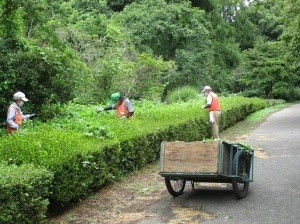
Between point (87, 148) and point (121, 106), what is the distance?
456 cm

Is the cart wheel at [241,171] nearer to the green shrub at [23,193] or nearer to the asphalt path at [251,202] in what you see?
the asphalt path at [251,202]

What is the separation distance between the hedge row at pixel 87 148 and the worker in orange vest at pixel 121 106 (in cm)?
39

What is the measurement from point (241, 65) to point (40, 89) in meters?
34.3

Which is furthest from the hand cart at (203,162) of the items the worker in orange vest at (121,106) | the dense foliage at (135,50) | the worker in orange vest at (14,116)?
the worker in orange vest at (121,106)

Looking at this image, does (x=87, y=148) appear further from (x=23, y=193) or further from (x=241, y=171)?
(x=241, y=171)

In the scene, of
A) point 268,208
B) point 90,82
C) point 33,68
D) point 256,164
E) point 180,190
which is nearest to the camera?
point 268,208

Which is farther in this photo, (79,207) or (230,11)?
(230,11)

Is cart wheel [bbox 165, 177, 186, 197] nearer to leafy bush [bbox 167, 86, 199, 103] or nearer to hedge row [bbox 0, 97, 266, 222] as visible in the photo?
hedge row [bbox 0, 97, 266, 222]

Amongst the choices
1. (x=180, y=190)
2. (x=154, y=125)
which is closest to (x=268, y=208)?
(x=180, y=190)

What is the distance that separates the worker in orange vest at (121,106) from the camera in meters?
11.6

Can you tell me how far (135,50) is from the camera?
27.2 m

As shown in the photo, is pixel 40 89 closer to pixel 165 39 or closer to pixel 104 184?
pixel 104 184

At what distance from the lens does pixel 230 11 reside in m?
50.8

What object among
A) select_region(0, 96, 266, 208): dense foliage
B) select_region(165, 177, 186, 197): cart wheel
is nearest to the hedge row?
select_region(0, 96, 266, 208): dense foliage
